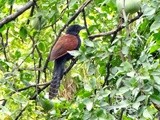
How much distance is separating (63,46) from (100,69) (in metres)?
1.01

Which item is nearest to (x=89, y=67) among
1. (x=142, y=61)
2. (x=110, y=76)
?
(x=110, y=76)

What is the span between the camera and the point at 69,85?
4.15 meters

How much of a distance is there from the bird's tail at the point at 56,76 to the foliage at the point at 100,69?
0.12m

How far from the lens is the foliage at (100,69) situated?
171cm

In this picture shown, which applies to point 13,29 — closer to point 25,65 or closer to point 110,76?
point 25,65

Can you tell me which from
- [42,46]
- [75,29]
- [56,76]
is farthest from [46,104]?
[75,29]

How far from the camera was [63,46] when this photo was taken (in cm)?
329

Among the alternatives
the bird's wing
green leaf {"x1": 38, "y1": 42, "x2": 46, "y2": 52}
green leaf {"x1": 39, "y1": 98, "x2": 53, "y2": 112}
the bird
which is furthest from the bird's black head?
green leaf {"x1": 39, "y1": 98, "x2": 53, "y2": 112}

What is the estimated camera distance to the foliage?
171cm

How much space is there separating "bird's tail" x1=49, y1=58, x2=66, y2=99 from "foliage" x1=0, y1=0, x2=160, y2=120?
0.12 metres

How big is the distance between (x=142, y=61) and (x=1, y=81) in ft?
2.89

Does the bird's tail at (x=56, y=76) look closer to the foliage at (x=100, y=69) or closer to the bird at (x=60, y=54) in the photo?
the bird at (x=60, y=54)

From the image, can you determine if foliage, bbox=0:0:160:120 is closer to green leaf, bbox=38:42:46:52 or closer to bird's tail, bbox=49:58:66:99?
green leaf, bbox=38:42:46:52

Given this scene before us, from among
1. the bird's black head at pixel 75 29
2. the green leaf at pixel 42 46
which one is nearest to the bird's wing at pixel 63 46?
the bird's black head at pixel 75 29
